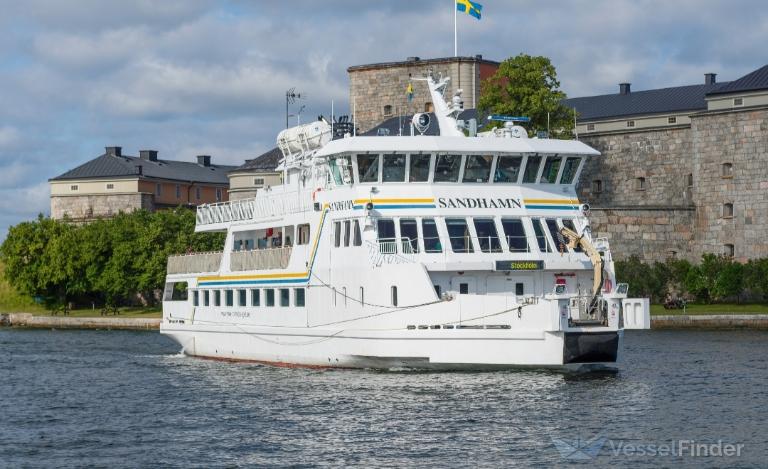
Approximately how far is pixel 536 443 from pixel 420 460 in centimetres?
294

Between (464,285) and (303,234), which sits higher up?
(303,234)

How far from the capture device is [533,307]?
35.6 m

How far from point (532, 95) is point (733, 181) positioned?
13.5 meters

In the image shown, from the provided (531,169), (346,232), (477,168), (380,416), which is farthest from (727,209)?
(380,416)

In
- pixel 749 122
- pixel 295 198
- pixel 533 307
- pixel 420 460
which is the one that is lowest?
pixel 420 460

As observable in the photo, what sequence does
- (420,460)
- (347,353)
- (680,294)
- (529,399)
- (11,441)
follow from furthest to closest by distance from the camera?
(680,294) < (347,353) < (529,399) < (11,441) < (420,460)

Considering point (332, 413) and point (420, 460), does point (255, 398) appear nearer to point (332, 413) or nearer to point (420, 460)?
point (332, 413)

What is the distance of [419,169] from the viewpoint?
4022 cm

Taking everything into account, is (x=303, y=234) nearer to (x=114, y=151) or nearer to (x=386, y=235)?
(x=386, y=235)

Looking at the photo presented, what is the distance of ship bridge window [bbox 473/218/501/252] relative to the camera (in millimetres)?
39191

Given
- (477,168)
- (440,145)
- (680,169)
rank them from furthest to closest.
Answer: (680,169) < (477,168) < (440,145)

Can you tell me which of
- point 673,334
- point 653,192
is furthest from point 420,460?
point 653,192

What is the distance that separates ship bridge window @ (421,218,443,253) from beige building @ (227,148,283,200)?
73708mm

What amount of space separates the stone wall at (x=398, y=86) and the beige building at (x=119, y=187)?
21956 mm
